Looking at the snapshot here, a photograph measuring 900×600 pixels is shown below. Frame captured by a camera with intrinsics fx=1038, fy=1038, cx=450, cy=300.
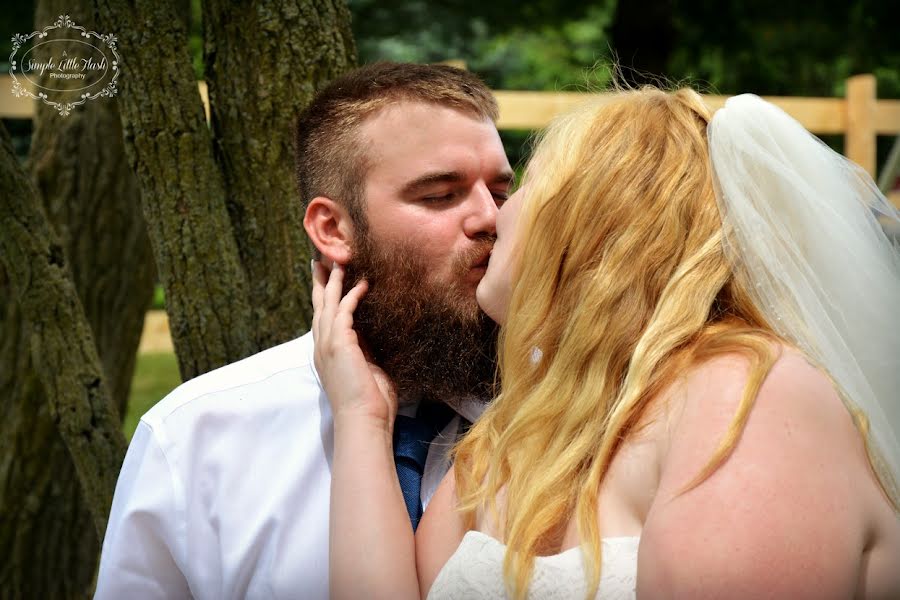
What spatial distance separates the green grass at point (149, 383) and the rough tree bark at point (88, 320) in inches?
167

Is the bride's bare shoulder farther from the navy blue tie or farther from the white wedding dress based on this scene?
the navy blue tie

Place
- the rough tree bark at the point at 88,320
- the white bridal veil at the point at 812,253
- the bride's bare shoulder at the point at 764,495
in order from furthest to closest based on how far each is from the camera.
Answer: the rough tree bark at the point at 88,320
the white bridal veil at the point at 812,253
the bride's bare shoulder at the point at 764,495

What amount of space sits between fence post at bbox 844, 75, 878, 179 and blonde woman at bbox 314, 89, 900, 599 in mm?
5797

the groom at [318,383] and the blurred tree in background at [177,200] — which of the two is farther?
the blurred tree in background at [177,200]

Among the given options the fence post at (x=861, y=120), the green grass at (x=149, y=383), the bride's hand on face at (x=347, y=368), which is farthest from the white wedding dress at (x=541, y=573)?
the green grass at (x=149, y=383)

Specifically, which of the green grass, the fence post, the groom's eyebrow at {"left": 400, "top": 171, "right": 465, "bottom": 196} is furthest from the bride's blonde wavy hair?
the green grass

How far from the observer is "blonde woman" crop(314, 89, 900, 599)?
1718 mm

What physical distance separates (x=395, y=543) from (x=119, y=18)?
1720 mm

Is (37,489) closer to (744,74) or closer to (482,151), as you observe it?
(482,151)

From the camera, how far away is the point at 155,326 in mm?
8461

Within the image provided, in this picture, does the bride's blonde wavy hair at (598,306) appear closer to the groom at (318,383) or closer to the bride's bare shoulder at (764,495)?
the bride's bare shoulder at (764,495)

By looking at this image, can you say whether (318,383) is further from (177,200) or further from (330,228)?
(177,200)

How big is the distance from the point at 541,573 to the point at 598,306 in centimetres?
54

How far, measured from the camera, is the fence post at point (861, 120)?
767 centimetres
